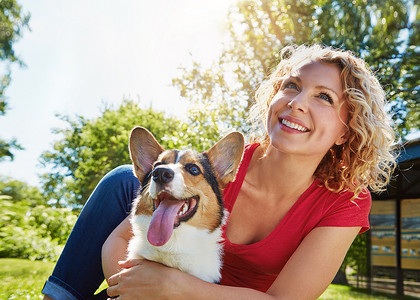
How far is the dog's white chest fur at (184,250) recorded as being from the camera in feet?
7.45

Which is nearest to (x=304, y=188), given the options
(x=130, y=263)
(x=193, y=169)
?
(x=193, y=169)

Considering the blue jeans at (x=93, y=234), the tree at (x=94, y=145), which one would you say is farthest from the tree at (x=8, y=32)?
the blue jeans at (x=93, y=234)

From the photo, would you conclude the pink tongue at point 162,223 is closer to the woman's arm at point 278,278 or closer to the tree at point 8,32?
the woman's arm at point 278,278

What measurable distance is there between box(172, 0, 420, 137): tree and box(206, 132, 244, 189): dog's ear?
823 cm

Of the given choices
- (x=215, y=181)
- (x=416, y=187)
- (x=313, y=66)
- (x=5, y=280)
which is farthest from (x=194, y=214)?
(x=416, y=187)

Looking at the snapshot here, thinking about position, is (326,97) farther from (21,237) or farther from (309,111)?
(21,237)

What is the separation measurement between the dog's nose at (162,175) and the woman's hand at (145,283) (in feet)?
1.52

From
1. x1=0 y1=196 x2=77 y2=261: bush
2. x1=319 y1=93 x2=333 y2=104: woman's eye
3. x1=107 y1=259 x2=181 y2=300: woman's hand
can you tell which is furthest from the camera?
x1=0 y1=196 x2=77 y2=261: bush

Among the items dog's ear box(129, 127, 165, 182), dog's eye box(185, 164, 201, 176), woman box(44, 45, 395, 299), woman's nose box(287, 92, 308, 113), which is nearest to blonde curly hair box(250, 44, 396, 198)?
woman box(44, 45, 395, 299)

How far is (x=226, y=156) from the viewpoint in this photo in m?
2.67

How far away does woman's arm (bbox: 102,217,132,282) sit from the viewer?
2514mm

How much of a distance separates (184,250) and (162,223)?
0.24 m

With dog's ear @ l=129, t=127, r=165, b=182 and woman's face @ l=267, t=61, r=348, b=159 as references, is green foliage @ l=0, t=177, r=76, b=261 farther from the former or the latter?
woman's face @ l=267, t=61, r=348, b=159

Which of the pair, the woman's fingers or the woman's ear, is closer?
the woman's fingers
